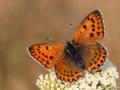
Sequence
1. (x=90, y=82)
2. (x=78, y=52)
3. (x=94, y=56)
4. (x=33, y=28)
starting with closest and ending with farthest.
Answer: (x=90, y=82)
(x=94, y=56)
(x=78, y=52)
(x=33, y=28)

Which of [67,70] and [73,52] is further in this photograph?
[73,52]

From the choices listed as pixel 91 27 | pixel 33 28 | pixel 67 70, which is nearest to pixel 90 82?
pixel 67 70

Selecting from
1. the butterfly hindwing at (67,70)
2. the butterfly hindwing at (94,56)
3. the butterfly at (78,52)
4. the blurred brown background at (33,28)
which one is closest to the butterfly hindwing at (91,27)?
the butterfly at (78,52)

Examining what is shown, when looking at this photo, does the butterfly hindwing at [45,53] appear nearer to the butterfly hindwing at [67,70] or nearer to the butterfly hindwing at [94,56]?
the butterfly hindwing at [67,70]

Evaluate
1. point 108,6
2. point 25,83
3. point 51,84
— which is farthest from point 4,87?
point 51,84

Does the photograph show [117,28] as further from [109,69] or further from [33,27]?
[109,69]

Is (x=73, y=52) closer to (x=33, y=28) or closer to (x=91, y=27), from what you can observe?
(x=91, y=27)

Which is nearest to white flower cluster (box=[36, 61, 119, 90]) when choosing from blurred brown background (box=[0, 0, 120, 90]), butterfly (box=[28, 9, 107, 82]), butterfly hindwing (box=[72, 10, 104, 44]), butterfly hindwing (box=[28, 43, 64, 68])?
butterfly (box=[28, 9, 107, 82])
